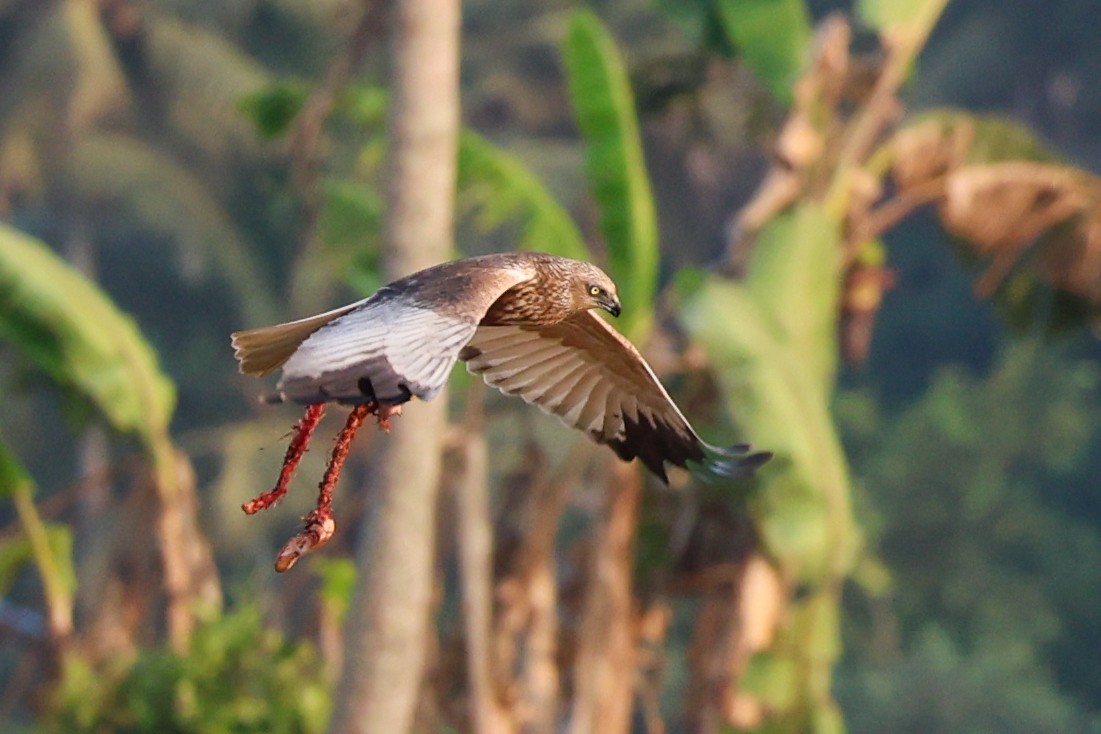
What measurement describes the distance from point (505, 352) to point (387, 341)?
1539mm

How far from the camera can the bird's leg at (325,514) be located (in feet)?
12.3

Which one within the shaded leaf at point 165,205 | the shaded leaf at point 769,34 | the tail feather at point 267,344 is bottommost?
the tail feather at point 267,344

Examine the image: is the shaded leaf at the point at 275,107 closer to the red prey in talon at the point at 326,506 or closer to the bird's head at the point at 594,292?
the bird's head at the point at 594,292

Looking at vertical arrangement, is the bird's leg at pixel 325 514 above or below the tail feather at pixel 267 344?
below

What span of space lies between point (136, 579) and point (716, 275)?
307 centimetres

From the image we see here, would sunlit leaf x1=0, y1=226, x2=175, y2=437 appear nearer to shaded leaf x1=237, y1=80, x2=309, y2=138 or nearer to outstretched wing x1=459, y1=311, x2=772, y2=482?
shaded leaf x1=237, y1=80, x2=309, y2=138

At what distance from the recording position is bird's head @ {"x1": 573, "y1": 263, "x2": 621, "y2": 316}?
475 cm

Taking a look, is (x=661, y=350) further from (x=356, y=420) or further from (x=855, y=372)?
(x=855, y=372)

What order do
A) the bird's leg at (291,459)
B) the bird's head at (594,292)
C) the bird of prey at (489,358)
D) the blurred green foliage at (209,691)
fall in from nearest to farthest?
the bird of prey at (489,358)
the bird's leg at (291,459)
the bird's head at (594,292)
the blurred green foliage at (209,691)

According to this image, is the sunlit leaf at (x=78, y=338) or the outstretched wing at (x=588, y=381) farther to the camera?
the sunlit leaf at (x=78, y=338)

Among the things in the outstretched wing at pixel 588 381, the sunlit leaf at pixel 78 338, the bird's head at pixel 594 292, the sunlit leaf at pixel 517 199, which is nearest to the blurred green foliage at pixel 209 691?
the sunlit leaf at pixel 78 338

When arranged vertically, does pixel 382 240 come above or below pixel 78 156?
below

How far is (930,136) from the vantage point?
30.0 ft

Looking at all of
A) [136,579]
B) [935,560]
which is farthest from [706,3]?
[935,560]
